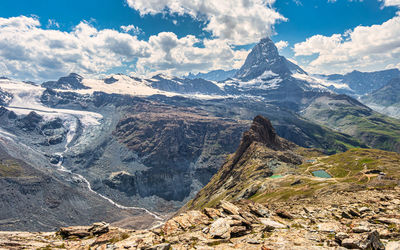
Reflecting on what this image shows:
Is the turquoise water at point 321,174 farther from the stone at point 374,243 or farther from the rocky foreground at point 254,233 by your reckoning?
the stone at point 374,243

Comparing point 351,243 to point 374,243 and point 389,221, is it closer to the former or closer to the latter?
point 374,243

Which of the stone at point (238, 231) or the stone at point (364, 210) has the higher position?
the stone at point (364, 210)

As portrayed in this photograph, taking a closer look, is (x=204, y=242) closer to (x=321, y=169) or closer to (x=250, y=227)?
(x=250, y=227)

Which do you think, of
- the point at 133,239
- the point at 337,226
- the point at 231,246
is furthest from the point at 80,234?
the point at 337,226

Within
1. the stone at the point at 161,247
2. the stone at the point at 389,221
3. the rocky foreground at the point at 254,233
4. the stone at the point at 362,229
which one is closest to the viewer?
the rocky foreground at the point at 254,233

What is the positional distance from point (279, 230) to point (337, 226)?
6989mm

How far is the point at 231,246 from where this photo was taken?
23.9 metres

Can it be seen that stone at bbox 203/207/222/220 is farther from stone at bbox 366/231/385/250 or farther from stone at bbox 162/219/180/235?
stone at bbox 366/231/385/250

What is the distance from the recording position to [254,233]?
2700 centimetres

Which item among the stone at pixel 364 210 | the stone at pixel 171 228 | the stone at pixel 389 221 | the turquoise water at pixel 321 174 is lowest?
the turquoise water at pixel 321 174

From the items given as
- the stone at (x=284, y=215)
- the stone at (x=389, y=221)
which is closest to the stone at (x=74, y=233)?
the stone at (x=284, y=215)

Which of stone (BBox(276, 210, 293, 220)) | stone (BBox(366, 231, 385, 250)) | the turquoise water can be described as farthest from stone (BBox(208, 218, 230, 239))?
the turquoise water

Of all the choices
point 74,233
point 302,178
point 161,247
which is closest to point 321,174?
point 302,178

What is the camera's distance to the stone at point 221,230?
86.9ft
